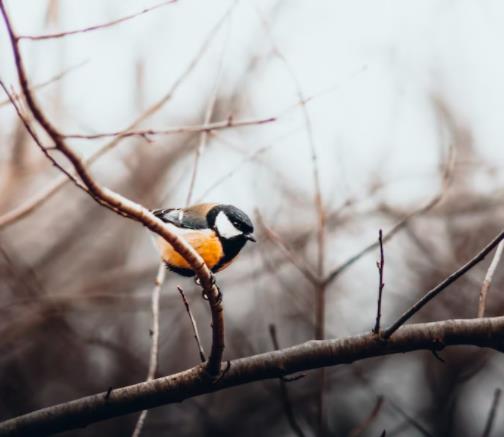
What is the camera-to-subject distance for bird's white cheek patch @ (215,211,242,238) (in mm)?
3229

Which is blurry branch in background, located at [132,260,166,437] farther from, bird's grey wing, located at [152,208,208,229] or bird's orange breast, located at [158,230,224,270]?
A: bird's grey wing, located at [152,208,208,229]

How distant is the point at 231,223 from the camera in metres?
3.26

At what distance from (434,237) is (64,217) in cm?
407

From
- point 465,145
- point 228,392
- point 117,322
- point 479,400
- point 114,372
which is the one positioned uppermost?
point 465,145

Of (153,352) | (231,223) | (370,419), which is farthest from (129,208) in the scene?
(370,419)

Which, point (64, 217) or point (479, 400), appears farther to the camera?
point (64, 217)

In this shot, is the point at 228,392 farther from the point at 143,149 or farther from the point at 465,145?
the point at 465,145

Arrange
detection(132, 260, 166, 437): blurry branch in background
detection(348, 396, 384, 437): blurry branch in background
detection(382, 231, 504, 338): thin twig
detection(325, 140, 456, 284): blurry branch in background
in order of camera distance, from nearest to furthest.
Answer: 1. detection(382, 231, 504, 338): thin twig
2. detection(132, 260, 166, 437): blurry branch in background
3. detection(348, 396, 384, 437): blurry branch in background
4. detection(325, 140, 456, 284): blurry branch in background

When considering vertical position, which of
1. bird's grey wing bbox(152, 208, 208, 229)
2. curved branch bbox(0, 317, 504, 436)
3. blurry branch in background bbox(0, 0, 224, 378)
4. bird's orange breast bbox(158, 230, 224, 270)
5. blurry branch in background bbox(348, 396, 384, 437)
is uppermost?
bird's grey wing bbox(152, 208, 208, 229)

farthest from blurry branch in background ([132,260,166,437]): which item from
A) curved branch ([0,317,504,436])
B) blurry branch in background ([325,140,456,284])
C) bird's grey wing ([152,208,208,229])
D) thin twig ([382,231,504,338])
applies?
thin twig ([382,231,504,338])

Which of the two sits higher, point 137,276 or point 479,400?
point 137,276

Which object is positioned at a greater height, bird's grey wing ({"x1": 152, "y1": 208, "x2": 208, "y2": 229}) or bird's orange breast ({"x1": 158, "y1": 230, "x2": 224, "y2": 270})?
bird's grey wing ({"x1": 152, "y1": 208, "x2": 208, "y2": 229})

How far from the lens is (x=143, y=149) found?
711 centimetres

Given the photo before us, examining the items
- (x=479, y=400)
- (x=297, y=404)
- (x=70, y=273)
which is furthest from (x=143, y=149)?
(x=479, y=400)
